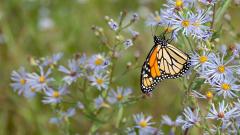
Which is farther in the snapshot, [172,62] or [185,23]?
[172,62]

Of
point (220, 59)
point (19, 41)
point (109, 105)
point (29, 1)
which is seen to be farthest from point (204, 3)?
point (29, 1)

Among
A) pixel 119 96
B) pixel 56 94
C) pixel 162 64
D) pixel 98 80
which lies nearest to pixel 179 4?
pixel 162 64

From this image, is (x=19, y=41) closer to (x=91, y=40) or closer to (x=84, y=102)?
(x=91, y=40)

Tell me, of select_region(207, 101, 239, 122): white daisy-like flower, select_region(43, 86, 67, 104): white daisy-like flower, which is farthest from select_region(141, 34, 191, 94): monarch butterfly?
select_region(43, 86, 67, 104): white daisy-like flower

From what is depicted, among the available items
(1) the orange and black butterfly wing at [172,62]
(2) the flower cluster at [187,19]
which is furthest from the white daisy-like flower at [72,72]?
(2) the flower cluster at [187,19]

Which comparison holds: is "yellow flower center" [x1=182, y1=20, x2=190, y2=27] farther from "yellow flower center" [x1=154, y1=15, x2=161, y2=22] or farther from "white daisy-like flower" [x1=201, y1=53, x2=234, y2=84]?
"yellow flower center" [x1=154, y1=15, x2=161, y2=22]

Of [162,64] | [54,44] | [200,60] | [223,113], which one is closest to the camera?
[223,113]

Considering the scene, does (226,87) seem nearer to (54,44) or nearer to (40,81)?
(40,81)
